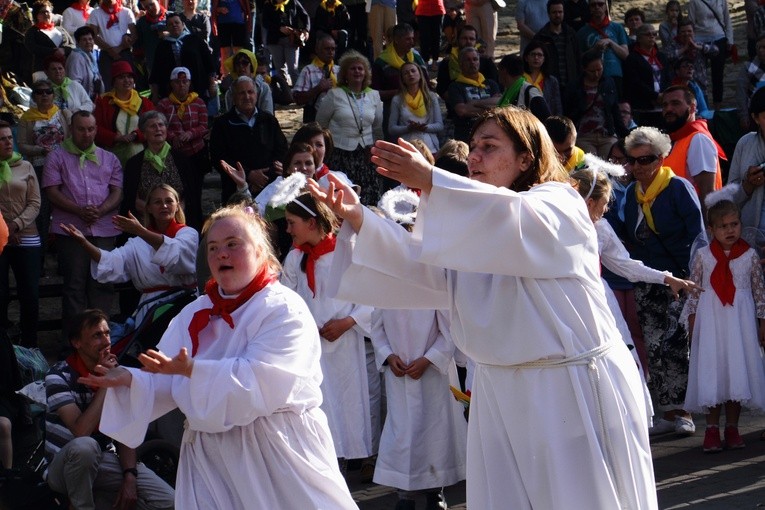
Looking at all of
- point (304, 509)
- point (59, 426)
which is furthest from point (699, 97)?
point (304, 509)

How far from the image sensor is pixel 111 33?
15336 mm

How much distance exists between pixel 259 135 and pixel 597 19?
5896 millimetres

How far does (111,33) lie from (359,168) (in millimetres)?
4887

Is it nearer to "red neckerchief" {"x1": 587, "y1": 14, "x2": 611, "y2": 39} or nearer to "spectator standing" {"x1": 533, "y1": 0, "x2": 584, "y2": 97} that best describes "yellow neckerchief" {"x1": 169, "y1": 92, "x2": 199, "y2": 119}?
"spectator standing" {"x1": 533, "y1": 0, "x2": 584, "y2": 97}

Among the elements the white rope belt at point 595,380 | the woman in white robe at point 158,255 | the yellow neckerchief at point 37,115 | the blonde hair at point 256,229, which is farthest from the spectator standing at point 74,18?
the white rope belt at point 595,380

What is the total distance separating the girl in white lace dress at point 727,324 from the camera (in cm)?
843

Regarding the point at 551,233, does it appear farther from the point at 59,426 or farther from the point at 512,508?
the point at 59,426

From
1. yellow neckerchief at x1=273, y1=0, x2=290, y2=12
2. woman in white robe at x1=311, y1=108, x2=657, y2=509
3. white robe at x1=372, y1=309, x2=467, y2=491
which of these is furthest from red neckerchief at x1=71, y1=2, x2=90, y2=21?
woman in white robe at x1=311, y1=108, x2=657, y2=509

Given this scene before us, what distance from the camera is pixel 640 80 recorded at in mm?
14719

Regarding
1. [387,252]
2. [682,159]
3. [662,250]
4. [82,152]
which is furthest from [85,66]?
[387,252]

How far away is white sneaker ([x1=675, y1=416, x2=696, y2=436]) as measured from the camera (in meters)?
8.90

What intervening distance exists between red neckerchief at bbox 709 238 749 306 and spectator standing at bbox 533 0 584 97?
6.29m

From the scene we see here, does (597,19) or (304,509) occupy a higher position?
(597,19)

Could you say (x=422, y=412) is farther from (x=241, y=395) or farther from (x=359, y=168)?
(x=359, y=168)
